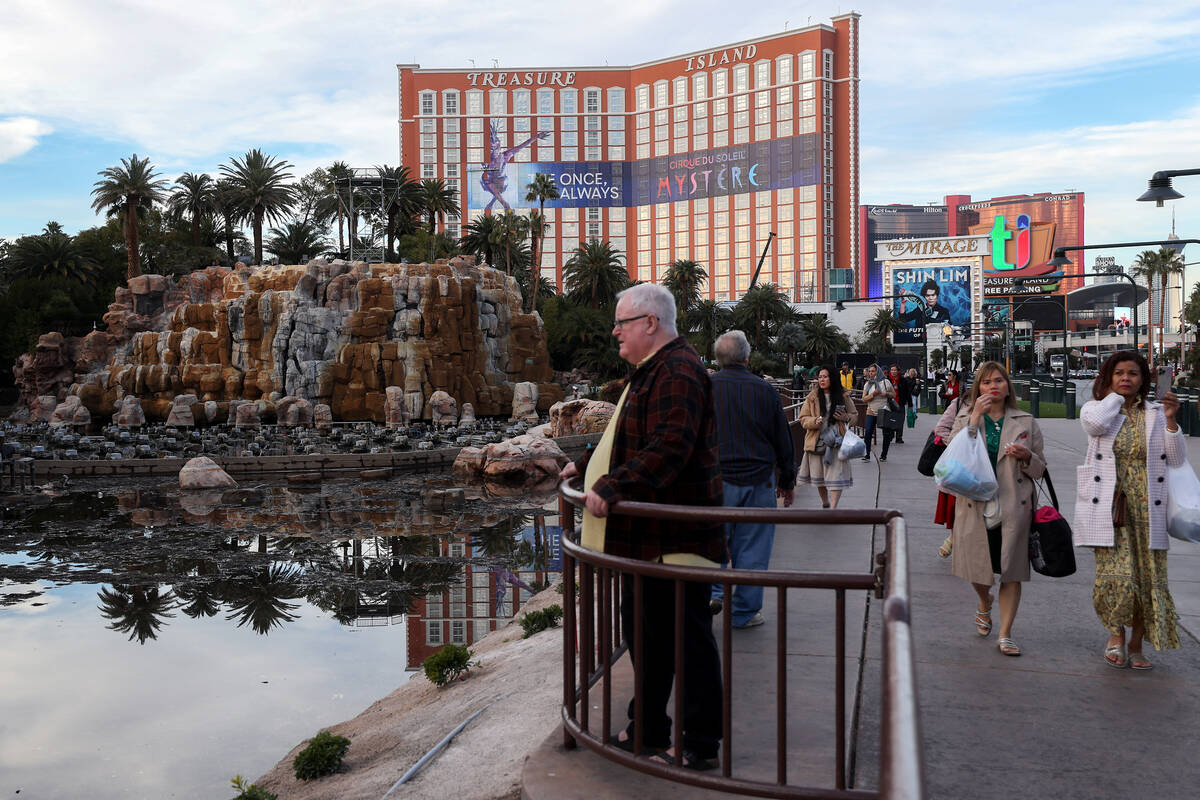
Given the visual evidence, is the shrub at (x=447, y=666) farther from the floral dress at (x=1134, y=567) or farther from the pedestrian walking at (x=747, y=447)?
the floral dress at (x=1134, y=567)

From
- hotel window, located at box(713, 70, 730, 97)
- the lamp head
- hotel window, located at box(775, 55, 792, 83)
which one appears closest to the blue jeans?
the lamp head

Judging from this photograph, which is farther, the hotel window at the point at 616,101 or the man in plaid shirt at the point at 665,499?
the hotel window at the point at 616,101

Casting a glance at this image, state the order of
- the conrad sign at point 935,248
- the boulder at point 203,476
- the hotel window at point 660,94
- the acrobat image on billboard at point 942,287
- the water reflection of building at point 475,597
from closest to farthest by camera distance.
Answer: the water reflection of building at point 475,597 < the boulder at point 203,476 < the acrobat image on billboard at point 942,287 < the conrad sign at point 935,248 < the hotel window at point 660,94

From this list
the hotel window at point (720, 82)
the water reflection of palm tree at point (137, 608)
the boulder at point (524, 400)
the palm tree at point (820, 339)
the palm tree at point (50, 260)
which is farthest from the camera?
the hotel window at point (720, 82)

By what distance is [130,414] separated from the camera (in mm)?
46906

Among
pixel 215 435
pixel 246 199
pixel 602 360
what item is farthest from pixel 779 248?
pixel 215 435

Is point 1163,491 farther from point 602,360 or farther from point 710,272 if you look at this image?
point 710,272

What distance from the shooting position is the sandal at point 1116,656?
5383 millimetres

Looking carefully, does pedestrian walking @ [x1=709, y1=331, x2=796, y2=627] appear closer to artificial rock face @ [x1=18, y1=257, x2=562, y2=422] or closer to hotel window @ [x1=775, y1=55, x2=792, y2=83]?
artificial rock face @ [x1=18, y1=257, x2=562, y2=422]

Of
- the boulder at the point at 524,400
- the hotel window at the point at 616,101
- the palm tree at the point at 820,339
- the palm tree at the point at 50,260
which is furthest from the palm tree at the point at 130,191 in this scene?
the hotel window at the point at 616,101

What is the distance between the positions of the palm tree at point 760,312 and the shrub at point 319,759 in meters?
72.3

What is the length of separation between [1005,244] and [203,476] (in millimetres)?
120299

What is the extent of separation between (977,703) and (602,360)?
6474 cm

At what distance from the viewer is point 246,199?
219ft
